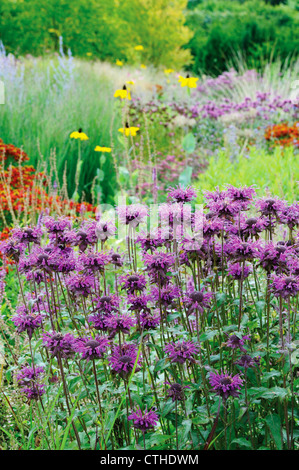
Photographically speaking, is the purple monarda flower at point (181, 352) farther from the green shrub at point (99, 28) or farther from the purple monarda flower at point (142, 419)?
the green shrub at point (99, 28)

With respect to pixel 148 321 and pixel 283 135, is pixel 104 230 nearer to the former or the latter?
pixel 148 321

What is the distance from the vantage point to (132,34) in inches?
765

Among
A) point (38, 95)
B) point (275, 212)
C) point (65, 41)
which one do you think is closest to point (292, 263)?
point (275, 212)

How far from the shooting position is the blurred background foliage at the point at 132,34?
16.7m

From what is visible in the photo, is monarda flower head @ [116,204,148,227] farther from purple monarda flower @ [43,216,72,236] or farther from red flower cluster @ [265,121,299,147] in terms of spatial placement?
red flower cluster @ [265,121,299,147]

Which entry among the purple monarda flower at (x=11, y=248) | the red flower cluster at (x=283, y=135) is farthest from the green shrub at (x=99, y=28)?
the purple monarda flower at (x=11, y=248)

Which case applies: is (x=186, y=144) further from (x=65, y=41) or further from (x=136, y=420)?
(x=65, y=41)

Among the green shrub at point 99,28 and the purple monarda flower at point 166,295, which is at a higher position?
the green shrub at point 99,28

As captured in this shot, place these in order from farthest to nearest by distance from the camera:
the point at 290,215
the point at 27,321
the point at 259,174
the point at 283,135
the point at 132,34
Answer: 1. the point at 132,34
2. the point at 283,135
3. the point at 259,174
4. the point at 290,215
5. the point at 27,321

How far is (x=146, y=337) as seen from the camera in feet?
6.56

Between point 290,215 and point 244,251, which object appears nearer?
point 244,251

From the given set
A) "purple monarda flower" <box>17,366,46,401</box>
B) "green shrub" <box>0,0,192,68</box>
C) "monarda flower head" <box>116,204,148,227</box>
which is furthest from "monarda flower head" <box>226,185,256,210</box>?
"green shrub" <box>0,0,192,68</box>

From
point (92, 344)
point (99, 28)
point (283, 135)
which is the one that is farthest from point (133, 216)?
point (99, 28)

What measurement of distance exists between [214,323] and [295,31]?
66.2 ft
